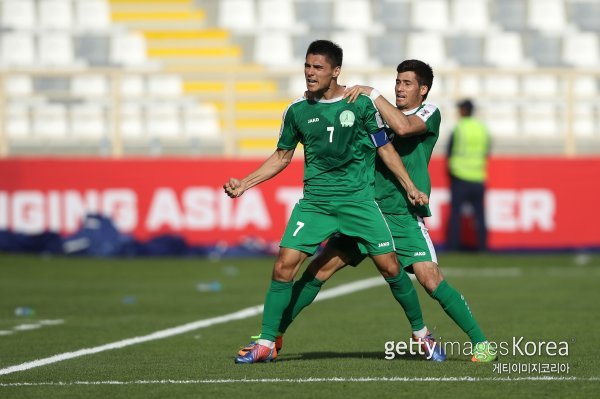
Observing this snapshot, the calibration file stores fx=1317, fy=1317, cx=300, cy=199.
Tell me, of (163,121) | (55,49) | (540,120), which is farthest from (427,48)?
(55,49)

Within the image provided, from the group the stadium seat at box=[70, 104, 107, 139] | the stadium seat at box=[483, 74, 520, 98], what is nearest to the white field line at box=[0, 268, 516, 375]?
the stadium seat at box=[70, 104, 107, 139]

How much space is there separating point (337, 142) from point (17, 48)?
18.6m

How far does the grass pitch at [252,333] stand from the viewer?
7359 millimetres

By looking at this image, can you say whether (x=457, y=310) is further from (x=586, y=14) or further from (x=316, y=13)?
(x=586, y=14)

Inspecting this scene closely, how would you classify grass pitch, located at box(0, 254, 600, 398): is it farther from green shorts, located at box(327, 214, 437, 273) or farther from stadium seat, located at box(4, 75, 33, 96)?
stadium seat, located at box(4, 75, 33, 96)

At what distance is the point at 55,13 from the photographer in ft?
86.5

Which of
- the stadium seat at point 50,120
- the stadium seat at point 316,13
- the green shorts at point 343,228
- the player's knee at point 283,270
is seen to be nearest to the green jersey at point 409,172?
the green shorts at point 343,228

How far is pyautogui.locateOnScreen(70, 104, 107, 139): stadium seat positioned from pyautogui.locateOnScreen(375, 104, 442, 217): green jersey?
1475cm

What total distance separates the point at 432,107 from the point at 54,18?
1890cm

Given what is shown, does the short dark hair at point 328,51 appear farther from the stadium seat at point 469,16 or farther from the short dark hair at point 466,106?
the stadium seat at point 469,16

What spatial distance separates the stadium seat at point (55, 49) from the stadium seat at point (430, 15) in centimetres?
697

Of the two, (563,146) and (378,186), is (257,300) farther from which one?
(563,146)

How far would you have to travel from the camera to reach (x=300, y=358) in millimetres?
8734

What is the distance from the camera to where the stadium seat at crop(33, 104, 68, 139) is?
908 inches
